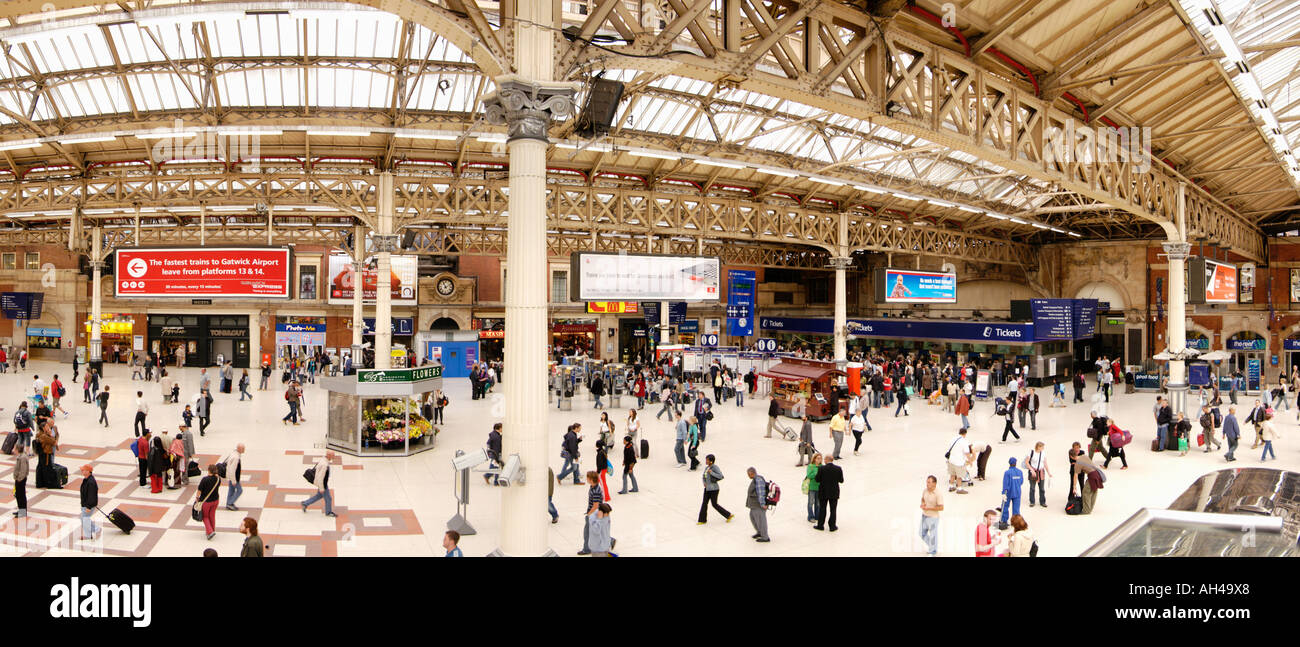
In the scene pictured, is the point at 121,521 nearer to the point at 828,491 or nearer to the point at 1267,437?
the point at 828,491

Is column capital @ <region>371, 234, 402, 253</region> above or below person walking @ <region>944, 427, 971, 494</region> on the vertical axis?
above

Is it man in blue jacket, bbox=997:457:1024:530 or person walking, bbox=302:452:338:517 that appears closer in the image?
man in blue jacket, bbox=997:457:1024:530

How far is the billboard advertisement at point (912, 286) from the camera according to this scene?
25750 millimetres

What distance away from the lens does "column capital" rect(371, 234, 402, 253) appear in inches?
735

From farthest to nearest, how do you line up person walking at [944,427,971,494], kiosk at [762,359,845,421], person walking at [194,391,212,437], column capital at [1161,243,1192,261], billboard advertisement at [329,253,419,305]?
billboard advertisement at [329,253,419,305] < kiosk at [762,359,845,421] < column capital at [1161,243,1192,261] < person walking at [194,391,212,437] < person walking at [944,427,971,494]

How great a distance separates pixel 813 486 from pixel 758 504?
1.23 meters

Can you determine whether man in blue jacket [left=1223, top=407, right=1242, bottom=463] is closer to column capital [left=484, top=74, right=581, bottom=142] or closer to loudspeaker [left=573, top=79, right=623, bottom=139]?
loudspeaker [left=573, top=79, right=623, bottom=139]

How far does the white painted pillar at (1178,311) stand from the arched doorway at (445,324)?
32.8 meters

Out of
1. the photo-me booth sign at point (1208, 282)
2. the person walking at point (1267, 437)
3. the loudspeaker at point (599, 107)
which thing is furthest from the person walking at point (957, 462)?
the photo-me booth sign at point (1208, 282)

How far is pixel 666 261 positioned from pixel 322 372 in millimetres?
19704

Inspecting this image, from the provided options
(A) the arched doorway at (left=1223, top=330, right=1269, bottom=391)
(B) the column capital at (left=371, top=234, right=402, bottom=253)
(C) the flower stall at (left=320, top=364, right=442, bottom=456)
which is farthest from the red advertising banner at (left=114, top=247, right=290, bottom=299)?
(A) the arched doorway at (left=1223, top=330, right=1269, bottom=391)

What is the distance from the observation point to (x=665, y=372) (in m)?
28.5

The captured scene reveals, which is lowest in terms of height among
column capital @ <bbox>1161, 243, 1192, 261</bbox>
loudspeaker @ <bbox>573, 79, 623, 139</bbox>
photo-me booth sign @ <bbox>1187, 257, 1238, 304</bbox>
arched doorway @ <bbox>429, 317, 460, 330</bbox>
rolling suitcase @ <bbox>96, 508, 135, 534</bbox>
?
rolling suitcase @ <bbox>96, 508, 135, 534</bbox>

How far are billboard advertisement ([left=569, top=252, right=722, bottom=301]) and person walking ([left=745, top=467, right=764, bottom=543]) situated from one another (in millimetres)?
11517
